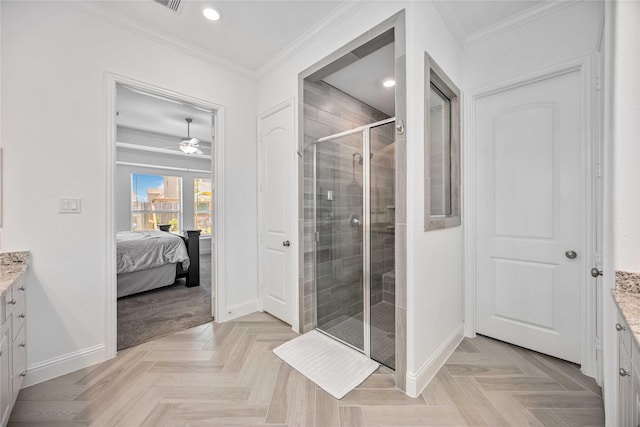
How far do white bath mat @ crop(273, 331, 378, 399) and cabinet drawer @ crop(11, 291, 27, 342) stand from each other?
1.61 m

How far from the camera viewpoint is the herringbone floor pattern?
1.50m

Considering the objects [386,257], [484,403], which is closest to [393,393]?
[484,403]

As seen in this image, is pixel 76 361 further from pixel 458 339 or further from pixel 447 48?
pixel 447 48

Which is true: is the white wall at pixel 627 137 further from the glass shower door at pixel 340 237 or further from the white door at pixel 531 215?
the glass shower door at pixel 340 237

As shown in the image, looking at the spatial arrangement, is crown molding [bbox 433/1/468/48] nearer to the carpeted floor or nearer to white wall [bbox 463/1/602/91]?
white wall [bbox 463/1/602/91]

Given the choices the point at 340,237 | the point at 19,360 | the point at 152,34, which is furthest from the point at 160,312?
the point at 152,34

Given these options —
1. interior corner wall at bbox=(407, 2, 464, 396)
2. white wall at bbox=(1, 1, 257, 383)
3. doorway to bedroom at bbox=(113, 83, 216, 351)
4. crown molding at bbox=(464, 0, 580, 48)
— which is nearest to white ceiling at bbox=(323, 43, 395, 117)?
interior corner wall at bbox=(407, 2, 464, 396)

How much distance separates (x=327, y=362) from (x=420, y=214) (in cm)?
133

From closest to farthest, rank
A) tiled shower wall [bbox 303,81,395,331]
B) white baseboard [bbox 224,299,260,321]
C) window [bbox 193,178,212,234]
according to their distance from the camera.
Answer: tiled shower wall [bbox 303,81,395,331], white baseboard [bbox 224,299,260,321], window [bbox 193,178,212,234]

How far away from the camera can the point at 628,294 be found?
1.14 meters

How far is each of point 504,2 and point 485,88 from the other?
23.0 inches

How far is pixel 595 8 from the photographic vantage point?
1819 millimetres

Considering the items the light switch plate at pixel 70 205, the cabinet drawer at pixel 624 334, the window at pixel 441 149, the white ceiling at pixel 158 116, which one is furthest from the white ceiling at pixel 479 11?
the white ceiling at pixel 158 116

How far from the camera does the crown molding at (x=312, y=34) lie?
203 cm
